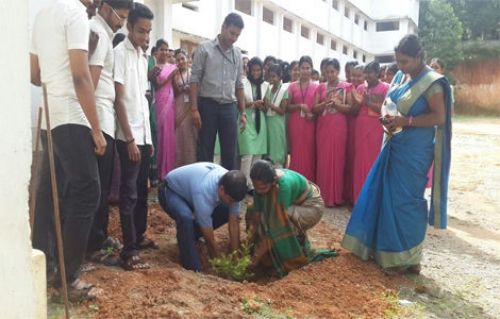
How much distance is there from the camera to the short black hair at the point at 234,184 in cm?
347

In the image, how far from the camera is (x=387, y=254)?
3811mm

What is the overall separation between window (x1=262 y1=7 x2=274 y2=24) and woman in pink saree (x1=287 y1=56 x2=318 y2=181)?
1275 centimetres

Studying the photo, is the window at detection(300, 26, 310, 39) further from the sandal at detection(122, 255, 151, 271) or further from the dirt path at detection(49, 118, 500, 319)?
the sandal at detection(122, 255, 151, 271)

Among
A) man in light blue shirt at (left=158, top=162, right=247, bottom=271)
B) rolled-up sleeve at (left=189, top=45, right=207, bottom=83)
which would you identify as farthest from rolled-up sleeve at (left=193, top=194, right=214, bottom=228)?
rolled-up sleeve at (left=189, top=45, right=207, bottom=83)

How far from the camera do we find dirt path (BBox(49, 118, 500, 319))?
277cm

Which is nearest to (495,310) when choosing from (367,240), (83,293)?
(367,240)

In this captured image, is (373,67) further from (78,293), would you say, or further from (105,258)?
(78,293)

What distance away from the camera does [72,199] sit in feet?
8.52

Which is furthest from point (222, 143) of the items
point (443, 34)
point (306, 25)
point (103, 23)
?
point (443, 34)

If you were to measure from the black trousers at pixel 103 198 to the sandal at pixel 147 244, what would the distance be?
33cm

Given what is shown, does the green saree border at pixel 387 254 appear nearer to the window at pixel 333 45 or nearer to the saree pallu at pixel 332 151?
the saree pallu at pixel 332 151

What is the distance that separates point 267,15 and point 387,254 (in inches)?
631

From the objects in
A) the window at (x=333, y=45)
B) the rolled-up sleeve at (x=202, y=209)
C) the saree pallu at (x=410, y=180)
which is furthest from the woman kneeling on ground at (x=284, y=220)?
the window at (x=333, y=45)

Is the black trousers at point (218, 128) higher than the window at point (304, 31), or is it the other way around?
the window at point (304, 31)
